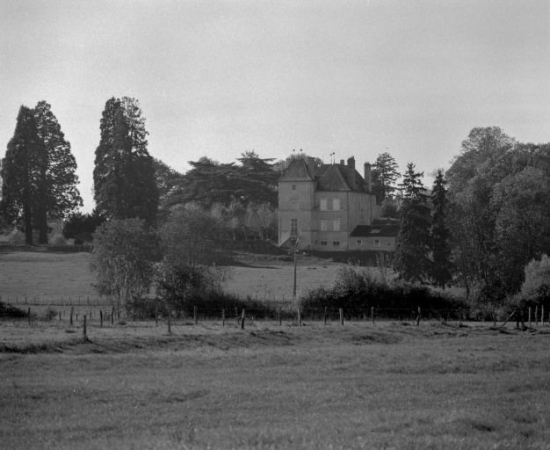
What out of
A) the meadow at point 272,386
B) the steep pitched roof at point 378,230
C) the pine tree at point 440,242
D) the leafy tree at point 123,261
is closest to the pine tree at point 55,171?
the steep pitched roof at point 378,230

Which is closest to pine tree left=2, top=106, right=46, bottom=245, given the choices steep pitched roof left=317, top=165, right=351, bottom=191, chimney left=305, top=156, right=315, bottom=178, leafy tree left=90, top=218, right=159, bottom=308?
chimney left=305, top=156, right=315, bottom=178

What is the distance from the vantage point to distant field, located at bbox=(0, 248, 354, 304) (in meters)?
61.4

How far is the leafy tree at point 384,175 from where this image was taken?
5049 inches

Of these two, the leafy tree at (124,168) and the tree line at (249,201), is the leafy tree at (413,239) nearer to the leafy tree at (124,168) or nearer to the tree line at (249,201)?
the tree line at (249,201)

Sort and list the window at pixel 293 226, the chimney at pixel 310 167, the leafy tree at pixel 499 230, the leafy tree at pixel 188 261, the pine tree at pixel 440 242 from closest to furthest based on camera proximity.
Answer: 1. the leafy tree at pixel 188 261
2. the leafy tree at pixel 499 230
3. the pine tree at pixel 440 242
4. the window at pixel 293 226
5. the chimney at pixel 310 167

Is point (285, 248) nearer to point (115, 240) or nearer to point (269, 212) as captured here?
point (269, 212)

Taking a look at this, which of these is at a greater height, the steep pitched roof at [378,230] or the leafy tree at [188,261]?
the steep pitched roof at [378,230]

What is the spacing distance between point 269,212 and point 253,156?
39.4 ft

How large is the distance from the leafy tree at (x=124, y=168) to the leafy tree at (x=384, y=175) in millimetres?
45985

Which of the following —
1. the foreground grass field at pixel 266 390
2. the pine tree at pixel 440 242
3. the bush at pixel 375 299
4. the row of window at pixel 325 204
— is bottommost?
the foreground grass field at pixel 266 390

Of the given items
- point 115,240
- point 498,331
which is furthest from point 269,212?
point 498,331

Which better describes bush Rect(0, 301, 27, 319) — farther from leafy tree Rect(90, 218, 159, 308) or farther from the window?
the window

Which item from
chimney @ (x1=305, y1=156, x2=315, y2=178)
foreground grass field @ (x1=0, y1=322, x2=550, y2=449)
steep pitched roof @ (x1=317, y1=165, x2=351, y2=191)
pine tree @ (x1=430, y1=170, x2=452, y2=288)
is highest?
chimney @ (x1=305, y1=156, x2=315, y2=178)

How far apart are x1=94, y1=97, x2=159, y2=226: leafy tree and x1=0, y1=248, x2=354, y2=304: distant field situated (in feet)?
21.0
